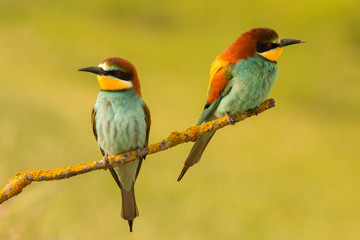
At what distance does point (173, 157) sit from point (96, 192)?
70.6 inches

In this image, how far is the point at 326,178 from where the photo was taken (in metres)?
7.34

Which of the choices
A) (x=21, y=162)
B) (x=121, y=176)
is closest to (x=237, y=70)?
(x=121, y=176)

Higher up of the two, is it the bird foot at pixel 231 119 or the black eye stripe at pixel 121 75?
the black eye stripe at pixel 121 75

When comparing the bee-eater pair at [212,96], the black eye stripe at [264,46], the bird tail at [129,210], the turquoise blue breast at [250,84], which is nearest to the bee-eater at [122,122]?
the bee-eater pair at [212,96]

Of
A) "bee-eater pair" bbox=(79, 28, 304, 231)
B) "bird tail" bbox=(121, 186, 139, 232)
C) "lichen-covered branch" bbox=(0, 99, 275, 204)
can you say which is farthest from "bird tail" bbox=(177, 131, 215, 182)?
"bird tail" bbox=(121, 186, 139, 232)

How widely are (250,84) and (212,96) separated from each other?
0.52 feet

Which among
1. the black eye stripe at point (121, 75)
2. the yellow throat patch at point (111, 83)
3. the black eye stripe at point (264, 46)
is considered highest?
the black eye stripe at point (264, 46)

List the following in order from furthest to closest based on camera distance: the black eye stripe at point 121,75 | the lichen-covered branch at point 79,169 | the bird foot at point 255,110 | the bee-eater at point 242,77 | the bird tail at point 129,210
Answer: the bee-eater at point 242,77, the bird foot at point 255,110, the black eye stripe at point 121,75, the bird tail at point 129,210, the lichen-covered branch at point 79,169

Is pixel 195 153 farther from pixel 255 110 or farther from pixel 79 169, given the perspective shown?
pixel 79 169

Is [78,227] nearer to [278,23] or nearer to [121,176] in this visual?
[121,176]

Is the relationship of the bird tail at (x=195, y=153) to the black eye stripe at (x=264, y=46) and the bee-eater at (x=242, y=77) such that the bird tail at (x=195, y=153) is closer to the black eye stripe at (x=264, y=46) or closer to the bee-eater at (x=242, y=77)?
the bee-eater at (x=242, y=77)

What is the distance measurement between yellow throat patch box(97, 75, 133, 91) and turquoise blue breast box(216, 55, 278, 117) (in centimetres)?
45

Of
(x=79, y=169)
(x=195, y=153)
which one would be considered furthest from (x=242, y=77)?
(x=79, y=169)

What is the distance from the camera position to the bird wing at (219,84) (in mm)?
2376
